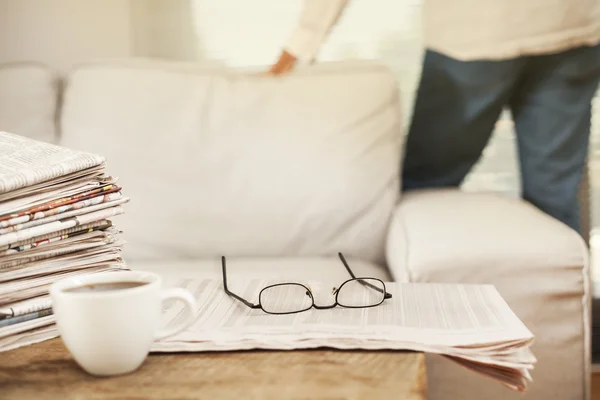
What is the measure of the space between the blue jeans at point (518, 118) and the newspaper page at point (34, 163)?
46.7 inches

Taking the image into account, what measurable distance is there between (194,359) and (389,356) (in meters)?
0.16

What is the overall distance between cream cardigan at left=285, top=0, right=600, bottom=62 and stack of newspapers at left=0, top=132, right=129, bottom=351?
1112 mm

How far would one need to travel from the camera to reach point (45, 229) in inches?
24.1

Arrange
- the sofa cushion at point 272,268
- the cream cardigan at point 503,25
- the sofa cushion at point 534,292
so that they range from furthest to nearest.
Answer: the cream cardigan at point 503,25
the sofa cushion at point 272,268
the sofa cushion at point 534,292

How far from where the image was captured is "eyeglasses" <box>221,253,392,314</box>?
67 cm

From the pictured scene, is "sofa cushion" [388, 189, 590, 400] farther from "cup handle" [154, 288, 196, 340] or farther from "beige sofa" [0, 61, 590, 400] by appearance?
"cup handle" [154, 288, 196, 340]

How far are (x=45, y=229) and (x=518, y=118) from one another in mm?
1462

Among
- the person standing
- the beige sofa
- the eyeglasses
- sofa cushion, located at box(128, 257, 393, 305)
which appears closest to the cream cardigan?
the person standing

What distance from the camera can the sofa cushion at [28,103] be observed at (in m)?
1.53

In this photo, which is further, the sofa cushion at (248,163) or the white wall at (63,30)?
the white wall at (63,30)

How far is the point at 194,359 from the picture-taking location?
1.81 ft

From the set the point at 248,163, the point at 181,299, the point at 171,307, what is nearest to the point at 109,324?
the point at 181,299

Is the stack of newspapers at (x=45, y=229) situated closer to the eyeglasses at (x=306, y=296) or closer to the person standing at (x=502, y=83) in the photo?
the eyeglasses at (x=306, y=296)

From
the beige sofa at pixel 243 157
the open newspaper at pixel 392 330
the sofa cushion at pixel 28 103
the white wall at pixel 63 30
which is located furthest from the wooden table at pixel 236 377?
the white wall at pixel 63 30
